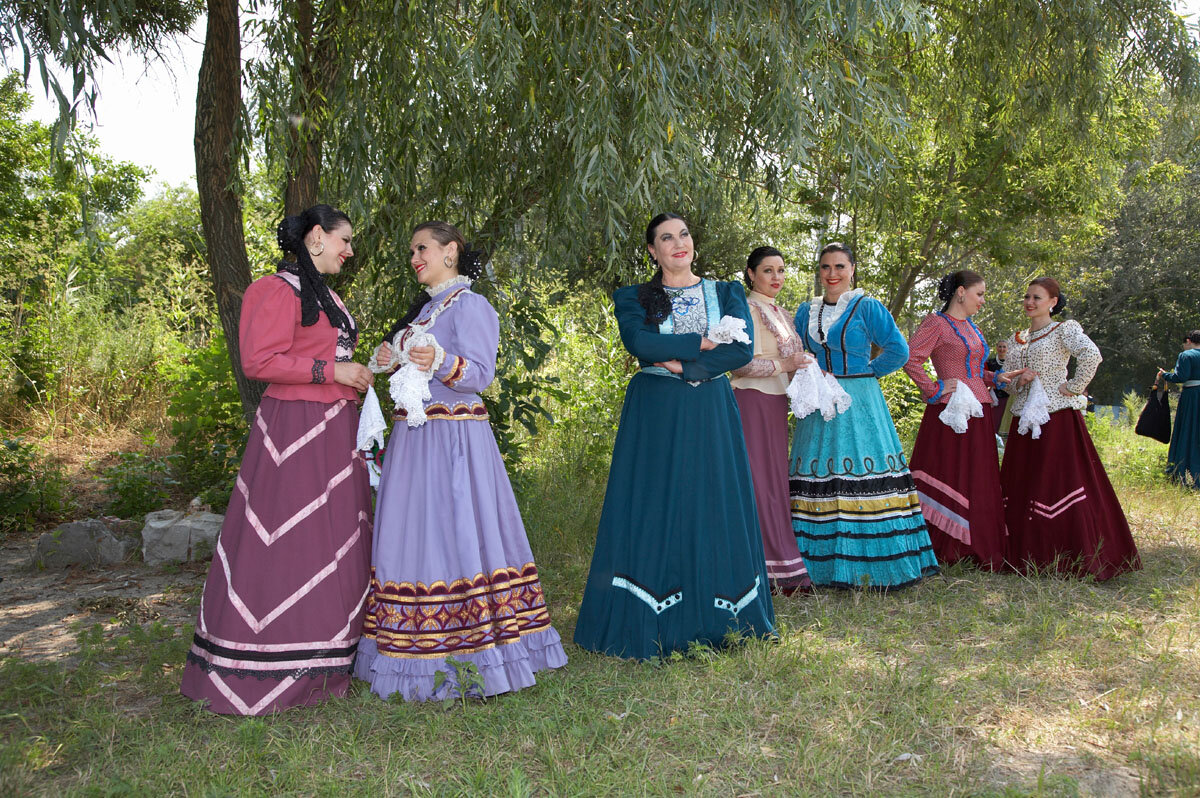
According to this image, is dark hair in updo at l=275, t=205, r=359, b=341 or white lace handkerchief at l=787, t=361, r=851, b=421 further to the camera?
white lace handkerchief at l=787, t=361, r=851, b=421

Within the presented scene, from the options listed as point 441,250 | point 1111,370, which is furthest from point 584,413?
point 1111,370

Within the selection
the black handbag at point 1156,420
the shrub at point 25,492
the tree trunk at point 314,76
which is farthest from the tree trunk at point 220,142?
the black handbag at point 1156,420

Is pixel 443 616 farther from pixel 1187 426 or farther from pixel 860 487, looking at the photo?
pixel 1187 426

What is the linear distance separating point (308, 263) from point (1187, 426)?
916cm

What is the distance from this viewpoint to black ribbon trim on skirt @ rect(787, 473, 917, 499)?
4859mm

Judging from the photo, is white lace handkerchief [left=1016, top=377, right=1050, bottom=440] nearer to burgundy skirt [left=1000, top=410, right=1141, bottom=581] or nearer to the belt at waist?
burgundy skirt [left=1000, top=410, right=1141, bottom=581]

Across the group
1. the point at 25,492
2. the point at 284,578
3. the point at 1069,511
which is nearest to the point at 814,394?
the point at 1069,511

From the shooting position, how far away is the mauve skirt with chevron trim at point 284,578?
11.0 ft

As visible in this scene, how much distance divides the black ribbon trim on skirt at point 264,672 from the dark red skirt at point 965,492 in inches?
141

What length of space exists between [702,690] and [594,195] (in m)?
2.37

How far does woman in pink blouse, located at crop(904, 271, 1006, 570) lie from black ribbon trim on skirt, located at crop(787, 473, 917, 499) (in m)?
0.47

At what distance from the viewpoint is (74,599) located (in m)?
5.29

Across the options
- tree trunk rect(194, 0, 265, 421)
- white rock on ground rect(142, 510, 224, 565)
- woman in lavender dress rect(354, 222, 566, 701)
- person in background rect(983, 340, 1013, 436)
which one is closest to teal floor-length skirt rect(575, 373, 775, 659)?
woman in lavender dress rect(354, 222, 566, 701)

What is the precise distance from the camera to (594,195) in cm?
434
